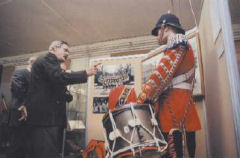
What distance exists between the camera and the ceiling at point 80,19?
10.8 feet

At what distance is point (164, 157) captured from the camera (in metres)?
1.27

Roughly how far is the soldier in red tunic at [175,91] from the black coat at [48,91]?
777 millimetres

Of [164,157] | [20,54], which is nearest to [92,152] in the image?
[164,157]

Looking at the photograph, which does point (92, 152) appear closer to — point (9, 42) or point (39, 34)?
point (39, 34)

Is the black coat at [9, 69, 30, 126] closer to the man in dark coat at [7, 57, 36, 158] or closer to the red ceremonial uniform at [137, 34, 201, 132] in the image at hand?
the man in dark coat at [7, 57, 36, 158]

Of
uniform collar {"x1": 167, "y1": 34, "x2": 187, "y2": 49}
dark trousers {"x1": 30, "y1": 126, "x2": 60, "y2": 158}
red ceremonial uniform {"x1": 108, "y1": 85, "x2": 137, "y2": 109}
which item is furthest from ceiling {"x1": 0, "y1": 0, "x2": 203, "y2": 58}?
dark trousers {"x1": 30, "y1": 126, "x2": 60, "y2": 158}

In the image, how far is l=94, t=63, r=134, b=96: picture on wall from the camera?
2.83 metres

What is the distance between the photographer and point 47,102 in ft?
5.79

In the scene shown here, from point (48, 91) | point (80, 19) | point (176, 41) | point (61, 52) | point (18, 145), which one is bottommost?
point (18, 145)

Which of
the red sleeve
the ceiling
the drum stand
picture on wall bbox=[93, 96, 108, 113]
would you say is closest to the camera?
the drum stand

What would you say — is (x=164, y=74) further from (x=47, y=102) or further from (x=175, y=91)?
(x=47, y=102)

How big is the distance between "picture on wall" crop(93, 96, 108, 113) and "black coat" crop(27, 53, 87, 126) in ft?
3.04

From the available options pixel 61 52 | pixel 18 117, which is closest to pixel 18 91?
pixel 18 117

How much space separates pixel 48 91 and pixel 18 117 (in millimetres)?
835
